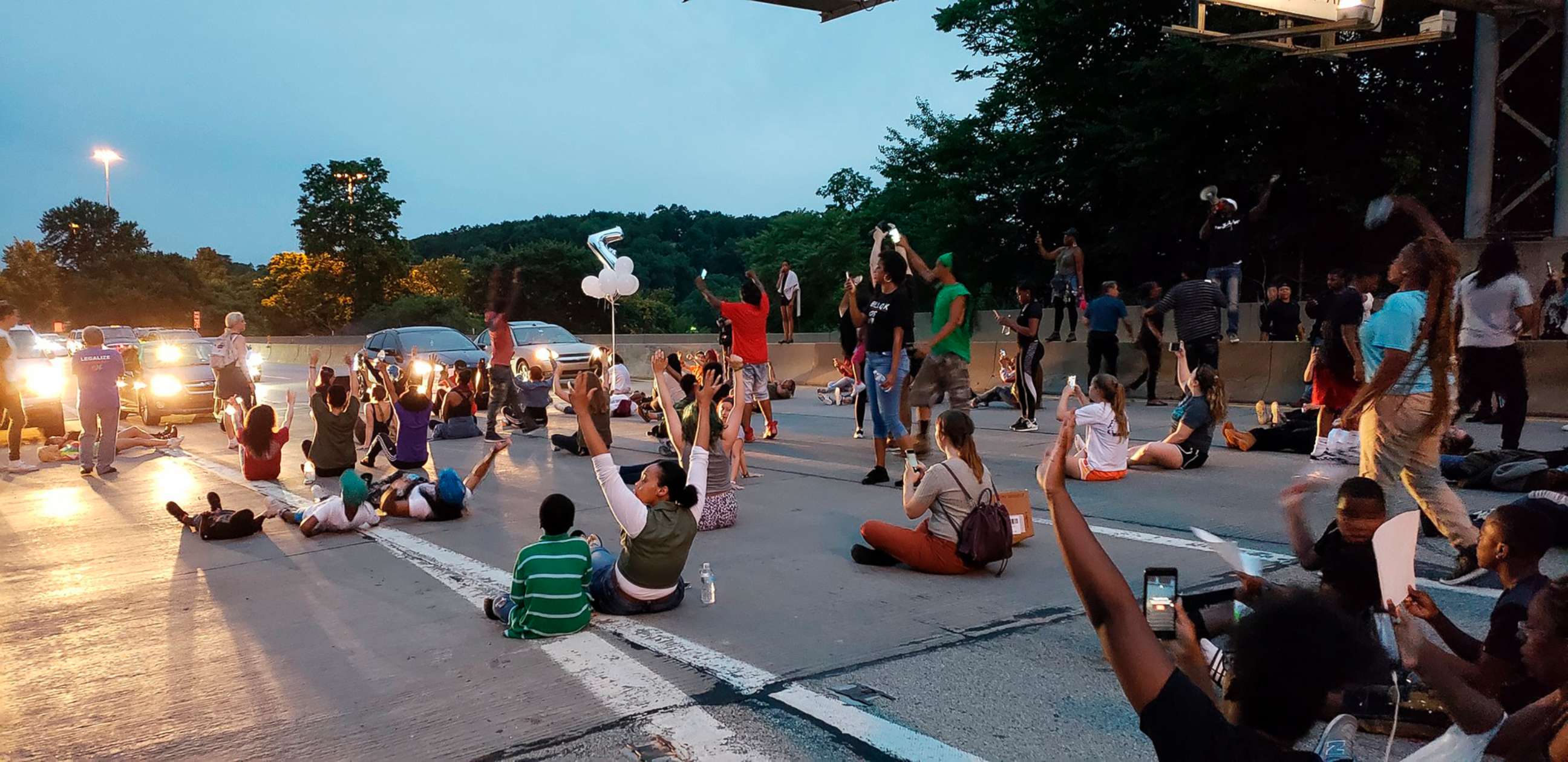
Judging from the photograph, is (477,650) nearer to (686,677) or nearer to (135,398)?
(686,677)

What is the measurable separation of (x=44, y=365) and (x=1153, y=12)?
2602 centimetres

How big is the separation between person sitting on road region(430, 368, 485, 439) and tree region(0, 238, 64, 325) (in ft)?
269

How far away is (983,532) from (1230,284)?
12527mm

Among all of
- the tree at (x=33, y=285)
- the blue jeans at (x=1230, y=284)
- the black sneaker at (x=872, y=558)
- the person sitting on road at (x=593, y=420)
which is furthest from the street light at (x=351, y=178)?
the black sneaker at (x=872, y=558)

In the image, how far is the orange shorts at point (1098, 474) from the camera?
9344 mm

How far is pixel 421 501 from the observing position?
8.38m

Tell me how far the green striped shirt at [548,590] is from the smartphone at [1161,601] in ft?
9.02

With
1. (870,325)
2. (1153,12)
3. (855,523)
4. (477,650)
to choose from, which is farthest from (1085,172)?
(477,650)

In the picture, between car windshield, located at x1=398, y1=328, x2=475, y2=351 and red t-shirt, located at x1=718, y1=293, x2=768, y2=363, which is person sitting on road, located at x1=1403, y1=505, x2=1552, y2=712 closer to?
red t-shirt, located at x1=718, y1=293, x2=768, y2=363

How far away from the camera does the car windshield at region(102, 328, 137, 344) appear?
30394 millimetres

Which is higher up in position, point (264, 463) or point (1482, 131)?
point (1482, 131)

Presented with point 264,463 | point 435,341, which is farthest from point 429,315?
point 264,463

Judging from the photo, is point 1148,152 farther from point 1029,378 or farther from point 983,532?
point 983,532

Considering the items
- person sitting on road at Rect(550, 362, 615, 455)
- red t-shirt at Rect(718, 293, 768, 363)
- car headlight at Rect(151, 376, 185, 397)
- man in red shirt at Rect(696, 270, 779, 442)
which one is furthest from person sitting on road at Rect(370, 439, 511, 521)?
car headlight at Rect(151, 376, 185, 397)
